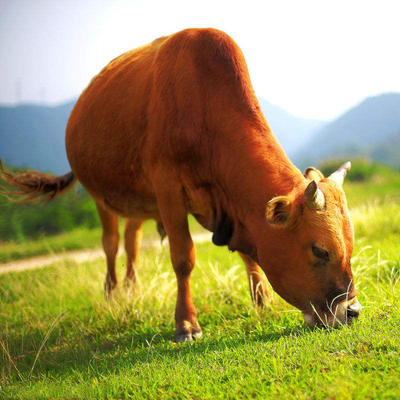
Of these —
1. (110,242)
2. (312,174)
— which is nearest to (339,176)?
(312,174)

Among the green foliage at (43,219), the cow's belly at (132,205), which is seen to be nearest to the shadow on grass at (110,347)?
the cow's belly at (132,205)

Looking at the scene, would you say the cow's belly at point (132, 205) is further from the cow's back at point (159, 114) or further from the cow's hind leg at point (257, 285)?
the cow's hind leg at point (257, 285)

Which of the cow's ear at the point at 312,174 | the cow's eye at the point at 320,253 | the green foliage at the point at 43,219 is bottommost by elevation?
the green foliage at the point at 43,219

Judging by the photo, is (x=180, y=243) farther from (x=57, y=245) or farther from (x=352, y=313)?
(x=57, y=245)

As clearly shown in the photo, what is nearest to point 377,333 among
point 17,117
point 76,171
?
point 76,171

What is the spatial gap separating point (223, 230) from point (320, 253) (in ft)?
3.58

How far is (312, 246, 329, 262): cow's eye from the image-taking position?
11.8 ft

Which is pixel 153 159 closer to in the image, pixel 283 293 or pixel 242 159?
pixel 242 159

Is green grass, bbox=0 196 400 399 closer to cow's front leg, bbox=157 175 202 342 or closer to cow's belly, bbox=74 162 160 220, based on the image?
cow's front leg, bbox=157 175 202 342

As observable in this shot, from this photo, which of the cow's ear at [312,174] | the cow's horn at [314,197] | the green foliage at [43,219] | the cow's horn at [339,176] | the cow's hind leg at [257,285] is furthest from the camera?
the green foliage at [43,219]

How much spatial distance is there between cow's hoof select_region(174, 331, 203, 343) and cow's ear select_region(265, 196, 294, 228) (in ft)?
4.17

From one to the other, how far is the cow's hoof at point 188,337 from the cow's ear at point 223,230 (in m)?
0.76

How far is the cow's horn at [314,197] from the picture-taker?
3404 millimetres

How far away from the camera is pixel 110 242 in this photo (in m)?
6.69
